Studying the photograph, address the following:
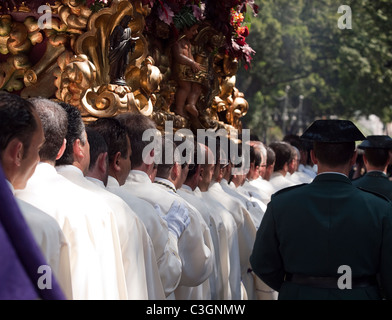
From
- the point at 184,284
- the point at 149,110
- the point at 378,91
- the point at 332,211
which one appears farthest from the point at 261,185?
the point at 378,91

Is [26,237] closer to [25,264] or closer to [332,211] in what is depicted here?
[25,264]

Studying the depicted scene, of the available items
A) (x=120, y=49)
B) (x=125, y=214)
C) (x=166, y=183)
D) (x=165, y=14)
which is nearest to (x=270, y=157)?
(x=165, y=14)

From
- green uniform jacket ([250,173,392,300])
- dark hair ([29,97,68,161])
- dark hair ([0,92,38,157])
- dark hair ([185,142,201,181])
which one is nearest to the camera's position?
dark hair ([0,92,38,157])

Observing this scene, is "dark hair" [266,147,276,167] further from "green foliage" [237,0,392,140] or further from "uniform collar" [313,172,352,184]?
"green foliage" [237,0,392,140]

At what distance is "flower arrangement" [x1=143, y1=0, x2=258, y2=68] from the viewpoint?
605cm

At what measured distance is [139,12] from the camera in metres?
5.65

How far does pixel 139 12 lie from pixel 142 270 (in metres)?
2.74

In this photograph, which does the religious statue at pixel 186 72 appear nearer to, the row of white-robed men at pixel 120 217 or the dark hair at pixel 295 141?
the row of white-robed men at pixel 120 217

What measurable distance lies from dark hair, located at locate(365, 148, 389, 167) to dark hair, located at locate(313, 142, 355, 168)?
232cm

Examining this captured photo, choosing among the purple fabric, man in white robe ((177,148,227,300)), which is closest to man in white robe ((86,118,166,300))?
man in white robe ((177,148,227,300))

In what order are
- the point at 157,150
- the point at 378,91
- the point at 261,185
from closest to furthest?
the point at 157,150 < the point at 261,185 < the point at 378,91

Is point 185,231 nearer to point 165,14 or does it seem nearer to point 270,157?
point 165,14

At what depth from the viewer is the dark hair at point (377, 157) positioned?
6.31 metres

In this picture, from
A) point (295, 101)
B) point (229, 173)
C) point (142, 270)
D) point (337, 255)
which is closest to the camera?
point (142, 270)
